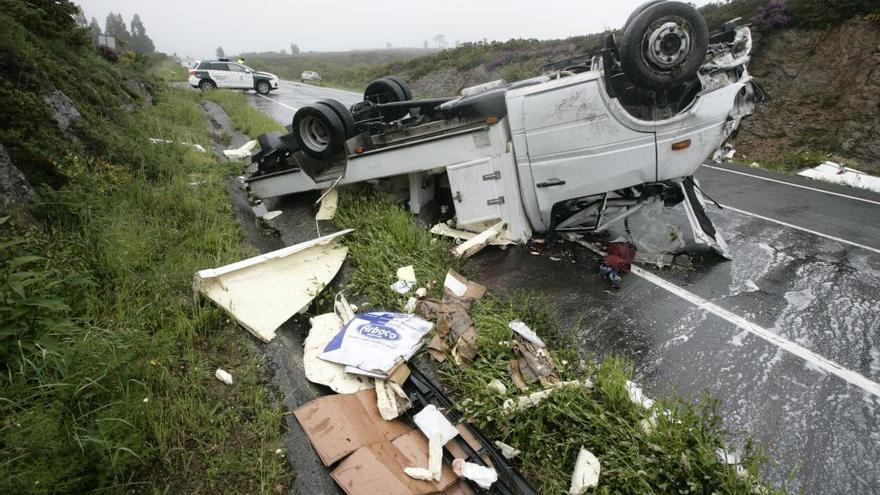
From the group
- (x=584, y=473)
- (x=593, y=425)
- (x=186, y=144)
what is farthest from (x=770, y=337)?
(x=186, y=144)

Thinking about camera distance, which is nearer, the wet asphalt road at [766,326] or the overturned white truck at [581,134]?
the wet asphalt road at [766,326]

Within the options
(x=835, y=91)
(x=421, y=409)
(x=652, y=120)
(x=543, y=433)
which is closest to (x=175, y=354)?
(x=421, y=409)

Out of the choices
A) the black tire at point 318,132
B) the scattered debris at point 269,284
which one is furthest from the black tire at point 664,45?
the scattered debris at point 269,284

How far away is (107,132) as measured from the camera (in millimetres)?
5379

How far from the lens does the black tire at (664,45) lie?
3.36 metres

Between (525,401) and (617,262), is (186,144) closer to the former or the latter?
(617,262)

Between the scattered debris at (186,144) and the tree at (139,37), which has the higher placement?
the tree at (139,37)

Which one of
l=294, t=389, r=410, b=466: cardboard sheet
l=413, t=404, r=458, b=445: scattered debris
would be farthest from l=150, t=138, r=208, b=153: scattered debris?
l=413, t=404, r=458, b=445: scattered debris

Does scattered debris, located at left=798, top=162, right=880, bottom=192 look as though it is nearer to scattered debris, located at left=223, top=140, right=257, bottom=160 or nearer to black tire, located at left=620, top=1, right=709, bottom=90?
black tire, located at left=620, top=1, right=709, bottom=90

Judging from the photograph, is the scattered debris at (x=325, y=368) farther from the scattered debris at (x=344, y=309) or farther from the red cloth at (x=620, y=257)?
the red cloth at (x=620, y=257)

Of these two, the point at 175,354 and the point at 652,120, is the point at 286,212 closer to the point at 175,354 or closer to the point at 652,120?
the point at 175,354

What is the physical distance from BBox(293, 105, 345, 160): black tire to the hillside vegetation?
1.22m

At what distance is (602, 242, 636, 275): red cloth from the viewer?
400cm

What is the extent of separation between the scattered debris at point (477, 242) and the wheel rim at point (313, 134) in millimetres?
1976
